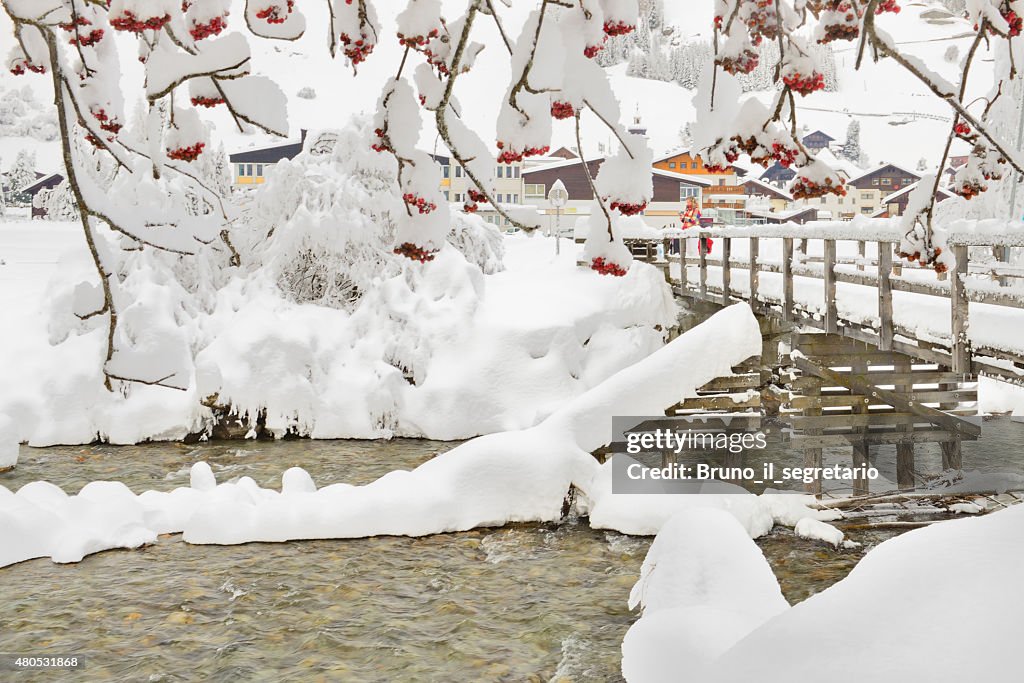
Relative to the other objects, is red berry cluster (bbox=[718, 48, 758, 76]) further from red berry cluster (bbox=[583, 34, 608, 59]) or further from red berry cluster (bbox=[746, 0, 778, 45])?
red berry cluster (bbox=[583, 34, 608, 59])

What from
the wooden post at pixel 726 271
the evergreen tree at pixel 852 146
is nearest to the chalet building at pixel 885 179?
the wooden post at pixel 726 271

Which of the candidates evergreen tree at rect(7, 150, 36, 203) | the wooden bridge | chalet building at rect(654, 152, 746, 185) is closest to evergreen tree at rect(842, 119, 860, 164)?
chalet building at rect(654, 152, 746, 185)

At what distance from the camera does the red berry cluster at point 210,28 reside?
89.4 inches

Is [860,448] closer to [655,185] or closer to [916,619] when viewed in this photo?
[916,619]

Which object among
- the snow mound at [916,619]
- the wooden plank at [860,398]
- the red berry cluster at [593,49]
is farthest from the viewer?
the wooden plank at [860,398]

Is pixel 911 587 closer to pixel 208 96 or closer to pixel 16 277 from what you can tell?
pixel 208 96

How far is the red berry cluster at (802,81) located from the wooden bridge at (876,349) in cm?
557

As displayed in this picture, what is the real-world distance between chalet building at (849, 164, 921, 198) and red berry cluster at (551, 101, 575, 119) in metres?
68.5

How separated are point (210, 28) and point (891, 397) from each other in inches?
346

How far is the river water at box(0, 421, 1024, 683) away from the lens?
6.19m

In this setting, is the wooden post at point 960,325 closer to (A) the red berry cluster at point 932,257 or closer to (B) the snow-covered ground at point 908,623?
(A) the red berry cluster at point 932,257

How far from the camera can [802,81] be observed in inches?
84.1

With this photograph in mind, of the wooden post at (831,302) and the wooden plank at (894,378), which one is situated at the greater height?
the wooden post at (831,302)

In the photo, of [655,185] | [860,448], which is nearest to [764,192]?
[655,185]
